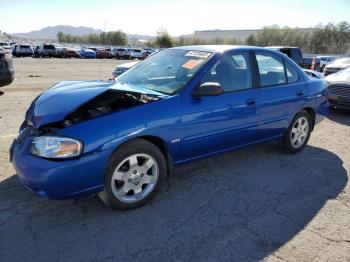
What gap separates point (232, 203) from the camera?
11.9 feet

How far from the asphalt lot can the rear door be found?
0.61 metres

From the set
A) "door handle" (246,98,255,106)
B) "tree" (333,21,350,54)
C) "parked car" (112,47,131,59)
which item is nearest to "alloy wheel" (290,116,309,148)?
"door handle" (246,98,255,106)

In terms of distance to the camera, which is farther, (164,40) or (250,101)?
(164,40)

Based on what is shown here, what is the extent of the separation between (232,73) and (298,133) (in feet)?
5.86

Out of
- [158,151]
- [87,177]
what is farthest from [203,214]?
[87,177]

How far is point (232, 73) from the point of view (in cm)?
418

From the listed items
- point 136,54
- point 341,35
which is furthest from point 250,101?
point 341,35

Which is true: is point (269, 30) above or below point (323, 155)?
above

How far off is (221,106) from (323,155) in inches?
93.7

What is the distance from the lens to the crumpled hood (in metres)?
3.22

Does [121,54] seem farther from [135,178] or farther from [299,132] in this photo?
[135,178]

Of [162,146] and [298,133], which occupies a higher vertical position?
[162,146]

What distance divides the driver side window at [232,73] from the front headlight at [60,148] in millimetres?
1626

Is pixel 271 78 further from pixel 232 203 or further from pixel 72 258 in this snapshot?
pixel 72 258
